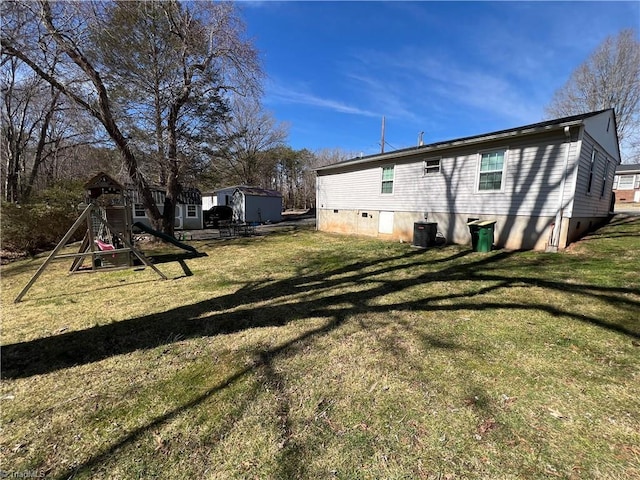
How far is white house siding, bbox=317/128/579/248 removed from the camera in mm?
8094

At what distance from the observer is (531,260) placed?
7.18 meters

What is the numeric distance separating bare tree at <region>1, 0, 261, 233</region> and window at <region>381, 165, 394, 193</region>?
6510mm

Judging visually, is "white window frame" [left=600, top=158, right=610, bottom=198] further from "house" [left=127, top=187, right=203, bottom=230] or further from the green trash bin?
"house" [left=127, top=187, right=203, bottom=230]

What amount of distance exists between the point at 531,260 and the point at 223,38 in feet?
40.5

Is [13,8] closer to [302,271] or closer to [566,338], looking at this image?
[302,271]

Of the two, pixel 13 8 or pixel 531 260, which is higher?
pixel 13 8

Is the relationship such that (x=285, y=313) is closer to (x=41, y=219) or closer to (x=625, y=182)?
(x=41, y=219)

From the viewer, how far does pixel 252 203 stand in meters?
25.9

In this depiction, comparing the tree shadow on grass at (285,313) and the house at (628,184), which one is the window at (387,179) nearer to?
the tree shadow on grass at (285,313)

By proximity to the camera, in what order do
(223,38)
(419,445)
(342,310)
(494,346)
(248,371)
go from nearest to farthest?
(419,445)
(248,371)
(494,346)
(342,310)
(223,38)

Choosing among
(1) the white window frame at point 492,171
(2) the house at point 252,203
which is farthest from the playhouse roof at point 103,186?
(2) the house at point 252,203

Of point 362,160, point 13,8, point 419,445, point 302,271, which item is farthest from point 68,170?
point 419,445

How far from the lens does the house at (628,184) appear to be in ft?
80.5

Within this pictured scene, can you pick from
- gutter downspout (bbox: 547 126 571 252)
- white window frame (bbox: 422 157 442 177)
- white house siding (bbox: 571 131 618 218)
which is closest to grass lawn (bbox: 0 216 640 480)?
gutter downspout (bbox: 547 126 571 252)
